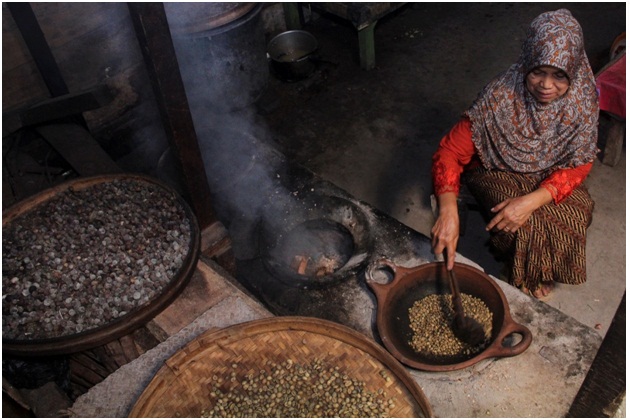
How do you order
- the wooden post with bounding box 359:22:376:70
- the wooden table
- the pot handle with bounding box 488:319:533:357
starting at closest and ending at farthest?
the pot handle with bounding box 488:319:533:357, the wooden table, the wooden post with bounding box 359:22:376:70

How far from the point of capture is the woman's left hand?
3.25m

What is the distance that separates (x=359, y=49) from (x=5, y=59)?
3.79m

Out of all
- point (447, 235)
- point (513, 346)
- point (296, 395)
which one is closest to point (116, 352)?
point (296, 395)

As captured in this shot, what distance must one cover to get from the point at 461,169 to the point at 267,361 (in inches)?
75.3

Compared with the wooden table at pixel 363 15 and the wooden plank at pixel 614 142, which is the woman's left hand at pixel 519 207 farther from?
the wooden table at pixel 363 15

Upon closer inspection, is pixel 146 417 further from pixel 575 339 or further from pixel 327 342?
pixel 575 339

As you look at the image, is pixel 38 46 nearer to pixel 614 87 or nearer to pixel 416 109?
pixel 416 109

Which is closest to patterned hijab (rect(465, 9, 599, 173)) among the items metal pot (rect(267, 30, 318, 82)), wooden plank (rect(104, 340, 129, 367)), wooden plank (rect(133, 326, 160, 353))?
wooden plank (rect(133, 326, 160, 353))

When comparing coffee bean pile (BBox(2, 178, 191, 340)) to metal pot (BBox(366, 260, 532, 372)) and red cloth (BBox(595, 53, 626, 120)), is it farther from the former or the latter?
red cloth (BBox(595, 53, 626, 120))

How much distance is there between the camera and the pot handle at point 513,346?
9.16ft

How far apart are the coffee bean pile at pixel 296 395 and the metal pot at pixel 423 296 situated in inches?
16.3

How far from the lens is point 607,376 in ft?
6.91

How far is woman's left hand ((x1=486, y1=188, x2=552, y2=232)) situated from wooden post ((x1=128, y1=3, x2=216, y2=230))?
189 centimetres

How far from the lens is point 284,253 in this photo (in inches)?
166
